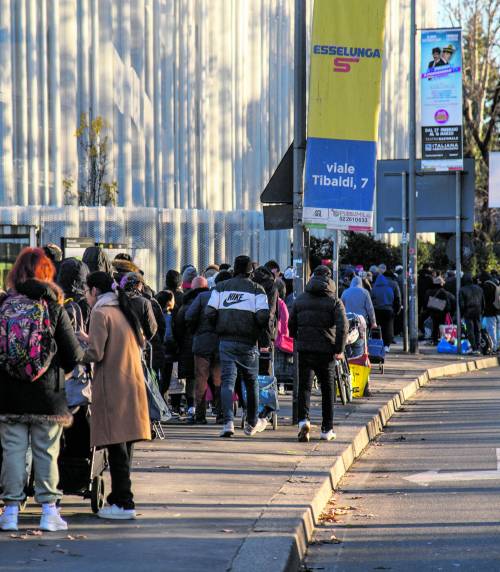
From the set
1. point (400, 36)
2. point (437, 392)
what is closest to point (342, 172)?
point (437, 392)

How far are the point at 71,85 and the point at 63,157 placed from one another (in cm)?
168

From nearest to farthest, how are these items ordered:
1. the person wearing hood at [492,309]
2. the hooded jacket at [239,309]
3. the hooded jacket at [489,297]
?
the hooded jacket at [239,309] → the hooded jacket at [489,297] → the person wearing hood at [492,309]

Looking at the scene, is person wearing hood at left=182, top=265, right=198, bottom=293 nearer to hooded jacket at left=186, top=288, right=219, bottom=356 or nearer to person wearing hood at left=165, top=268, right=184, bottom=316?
person wearing hood at left=165, top=268, right=184, bottom=316

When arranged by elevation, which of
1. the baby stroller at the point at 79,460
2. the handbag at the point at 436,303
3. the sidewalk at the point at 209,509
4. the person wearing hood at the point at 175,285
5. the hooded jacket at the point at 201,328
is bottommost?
the handbag at the point at 436,303

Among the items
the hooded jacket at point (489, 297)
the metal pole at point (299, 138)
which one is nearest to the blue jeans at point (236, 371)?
the metal pole at point (299, 138)

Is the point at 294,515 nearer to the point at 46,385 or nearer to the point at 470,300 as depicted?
the point at 46,385

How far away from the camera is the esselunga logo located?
14305mm

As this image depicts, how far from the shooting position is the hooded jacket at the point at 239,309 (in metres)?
13.6

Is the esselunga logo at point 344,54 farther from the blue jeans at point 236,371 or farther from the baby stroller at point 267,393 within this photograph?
the baby stroller at point 267,393

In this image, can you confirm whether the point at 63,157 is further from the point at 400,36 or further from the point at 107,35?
the point at 400,36

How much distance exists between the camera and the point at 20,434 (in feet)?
27.1

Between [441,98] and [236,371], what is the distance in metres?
16.6

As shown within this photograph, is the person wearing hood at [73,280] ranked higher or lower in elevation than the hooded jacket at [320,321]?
higher

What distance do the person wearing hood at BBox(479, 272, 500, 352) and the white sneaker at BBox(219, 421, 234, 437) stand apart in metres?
17.4
